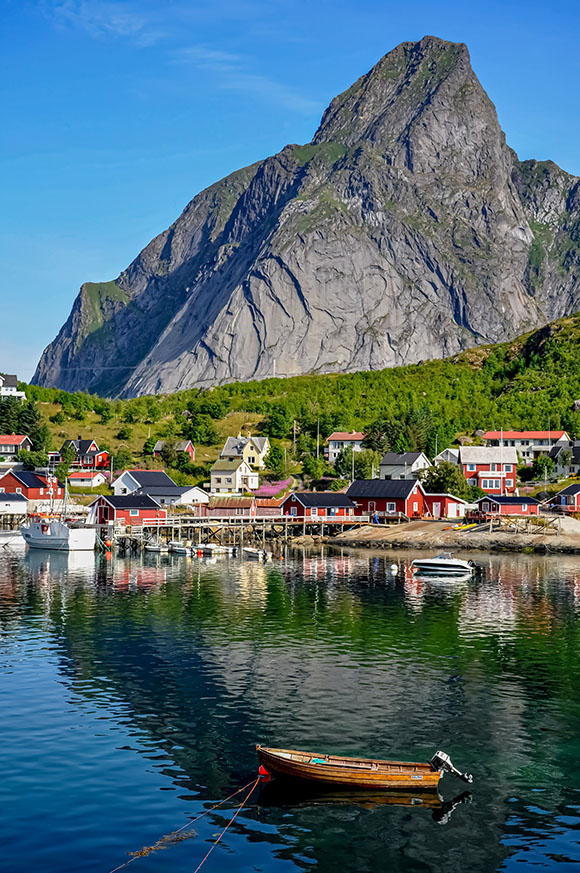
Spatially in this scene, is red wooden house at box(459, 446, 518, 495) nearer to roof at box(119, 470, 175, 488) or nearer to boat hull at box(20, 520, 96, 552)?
roof at box(119, 470, 175, 488)

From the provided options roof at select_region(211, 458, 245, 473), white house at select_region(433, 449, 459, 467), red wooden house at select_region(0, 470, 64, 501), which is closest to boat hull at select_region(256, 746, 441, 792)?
red wooden house at select_region(0, 470, 64, 501)

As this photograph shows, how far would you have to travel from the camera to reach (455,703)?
36.1m

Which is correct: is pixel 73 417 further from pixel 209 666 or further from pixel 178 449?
pixel 209 666

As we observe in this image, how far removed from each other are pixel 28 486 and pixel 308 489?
147 feet

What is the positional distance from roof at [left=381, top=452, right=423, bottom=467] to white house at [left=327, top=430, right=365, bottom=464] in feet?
60.3

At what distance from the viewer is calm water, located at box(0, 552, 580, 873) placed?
78.4ft

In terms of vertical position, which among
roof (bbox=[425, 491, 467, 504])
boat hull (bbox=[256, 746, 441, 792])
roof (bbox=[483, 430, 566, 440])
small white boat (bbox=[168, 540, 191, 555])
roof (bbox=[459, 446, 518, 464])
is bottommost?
boat hull (bbox=[256, 746, 441, 792])

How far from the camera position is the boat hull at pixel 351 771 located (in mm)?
26828

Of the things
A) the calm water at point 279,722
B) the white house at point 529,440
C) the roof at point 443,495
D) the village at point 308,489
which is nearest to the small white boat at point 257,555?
the village at point 308,489

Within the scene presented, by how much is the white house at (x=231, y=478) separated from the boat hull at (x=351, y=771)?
4548 inches

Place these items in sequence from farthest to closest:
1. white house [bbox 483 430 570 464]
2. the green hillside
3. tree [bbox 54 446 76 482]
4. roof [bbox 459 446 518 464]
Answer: the green hillside
white house [bbox 483 430 570 464]
tree [bbox 54 446 76 482]
roof [bbox 459 446 518 464]

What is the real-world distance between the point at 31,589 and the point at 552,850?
51.0m

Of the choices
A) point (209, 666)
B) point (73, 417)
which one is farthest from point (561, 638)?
point (73, 417)

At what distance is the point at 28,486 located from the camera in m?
133
